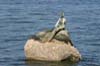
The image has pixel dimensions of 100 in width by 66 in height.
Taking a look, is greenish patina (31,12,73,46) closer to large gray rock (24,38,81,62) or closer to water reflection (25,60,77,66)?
large gray rock (24,38,81,62)

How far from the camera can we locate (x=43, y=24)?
147ft

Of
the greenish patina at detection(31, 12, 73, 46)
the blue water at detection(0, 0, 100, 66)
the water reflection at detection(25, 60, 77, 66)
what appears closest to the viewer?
the water reflection at detection(25, 60, 77, 66)

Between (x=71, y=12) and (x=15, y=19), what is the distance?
726 centimetres

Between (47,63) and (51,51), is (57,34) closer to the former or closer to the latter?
(51,51)

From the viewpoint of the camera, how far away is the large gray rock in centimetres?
2892

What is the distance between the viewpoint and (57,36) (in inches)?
1172

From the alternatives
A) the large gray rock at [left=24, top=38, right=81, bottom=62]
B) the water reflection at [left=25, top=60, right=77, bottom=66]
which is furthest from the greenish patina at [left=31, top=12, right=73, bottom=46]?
the water reflection at [left=25, top=60, right=77, bottom=66]

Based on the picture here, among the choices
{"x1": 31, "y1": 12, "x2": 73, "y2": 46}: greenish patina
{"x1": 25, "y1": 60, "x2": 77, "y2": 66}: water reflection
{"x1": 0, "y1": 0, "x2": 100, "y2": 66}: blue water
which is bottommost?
{"x1": 25, "y1": 60, "x2": 77, "y2": 66}: water reflection

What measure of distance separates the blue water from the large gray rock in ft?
1.07

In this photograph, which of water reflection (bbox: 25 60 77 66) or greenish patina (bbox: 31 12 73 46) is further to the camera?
greenish patina (bbox: 31 12 73 46)

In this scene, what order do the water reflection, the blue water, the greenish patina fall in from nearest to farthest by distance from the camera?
the water reflection < the greenish patina < the blue water

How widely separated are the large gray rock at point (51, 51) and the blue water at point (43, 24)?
33 centimetres

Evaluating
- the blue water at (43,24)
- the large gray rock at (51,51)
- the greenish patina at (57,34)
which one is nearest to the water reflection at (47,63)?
the blue water at (43,24)

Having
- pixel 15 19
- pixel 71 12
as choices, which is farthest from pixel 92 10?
pixel 15 19
